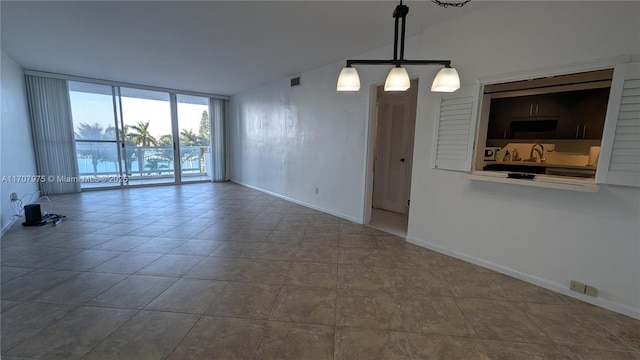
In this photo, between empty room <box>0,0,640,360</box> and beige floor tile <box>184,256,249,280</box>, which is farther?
beige floor tile <box>184,256,249,280</box>

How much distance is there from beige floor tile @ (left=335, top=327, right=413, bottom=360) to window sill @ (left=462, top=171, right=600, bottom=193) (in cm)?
170

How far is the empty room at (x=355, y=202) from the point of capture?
1737mm

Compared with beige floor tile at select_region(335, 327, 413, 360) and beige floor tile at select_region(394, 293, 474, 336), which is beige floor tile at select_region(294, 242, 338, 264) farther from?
beige floor tile at select_region(335, 327, 413, 360)

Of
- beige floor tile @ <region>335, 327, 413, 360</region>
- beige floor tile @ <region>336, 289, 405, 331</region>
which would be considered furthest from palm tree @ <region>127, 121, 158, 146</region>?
beige floor tile @ <region>335, 327, 413, 360</region>

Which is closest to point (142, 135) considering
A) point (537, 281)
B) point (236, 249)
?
point (236, 249)

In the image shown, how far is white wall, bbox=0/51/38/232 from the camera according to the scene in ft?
11.6

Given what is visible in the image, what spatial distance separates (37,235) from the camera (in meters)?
3.27

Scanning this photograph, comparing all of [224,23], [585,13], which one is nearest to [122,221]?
[224,23]

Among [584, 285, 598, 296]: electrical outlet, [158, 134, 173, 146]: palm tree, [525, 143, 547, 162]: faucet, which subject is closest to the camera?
[584, 285, 598, 296]: electrical outlet

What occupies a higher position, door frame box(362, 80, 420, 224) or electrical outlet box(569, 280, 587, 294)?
door frame box(362, 80, 420, 224)

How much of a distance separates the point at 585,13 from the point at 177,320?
154 inches

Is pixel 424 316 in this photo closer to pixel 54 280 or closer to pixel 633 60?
pixel 633 60

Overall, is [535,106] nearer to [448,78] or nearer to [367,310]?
[448,78]

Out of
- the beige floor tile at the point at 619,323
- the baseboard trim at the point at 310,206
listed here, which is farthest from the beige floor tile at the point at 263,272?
the beige floor tile at the point at 619,323
